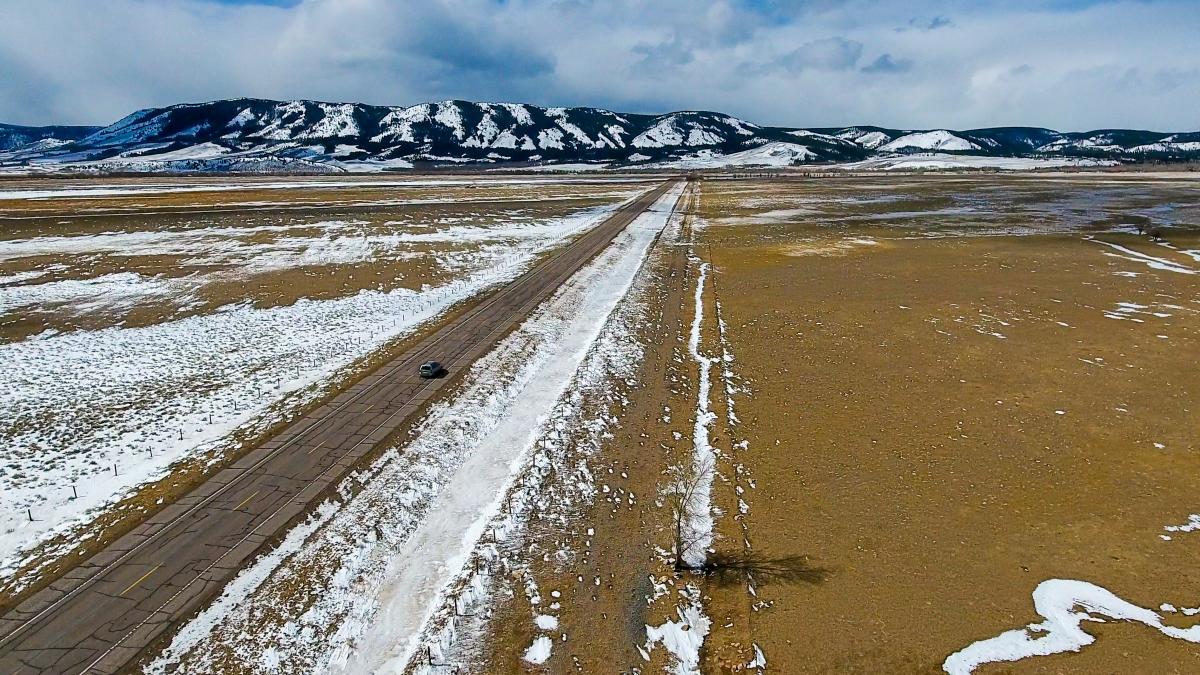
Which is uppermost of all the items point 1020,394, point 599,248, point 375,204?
point 375,204

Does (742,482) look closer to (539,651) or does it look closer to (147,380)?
(539,651)

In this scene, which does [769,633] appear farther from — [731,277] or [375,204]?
[375,204]

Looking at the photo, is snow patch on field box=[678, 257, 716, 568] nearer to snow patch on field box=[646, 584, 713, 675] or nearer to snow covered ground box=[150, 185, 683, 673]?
snow patch on field box=[646, 584, 713, 675]

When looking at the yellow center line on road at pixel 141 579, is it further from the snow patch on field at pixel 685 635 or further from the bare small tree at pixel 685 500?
the bare small tree at pixel 685 500

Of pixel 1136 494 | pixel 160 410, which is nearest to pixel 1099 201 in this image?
pixel 1136 494

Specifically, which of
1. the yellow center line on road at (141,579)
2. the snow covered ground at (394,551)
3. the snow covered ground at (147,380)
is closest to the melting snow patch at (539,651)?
the snow covered ground at (394,551)

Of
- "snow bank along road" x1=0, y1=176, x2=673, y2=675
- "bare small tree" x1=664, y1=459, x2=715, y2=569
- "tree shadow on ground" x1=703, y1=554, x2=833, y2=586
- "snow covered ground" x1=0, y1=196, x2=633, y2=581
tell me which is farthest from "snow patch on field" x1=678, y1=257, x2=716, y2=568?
"snow covered ground" x1=0, y1=196, x2=633, y2=581

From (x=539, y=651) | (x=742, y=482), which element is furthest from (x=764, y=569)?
(x=539, y=651)
